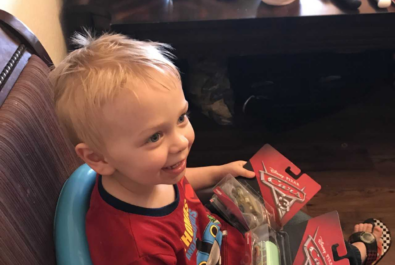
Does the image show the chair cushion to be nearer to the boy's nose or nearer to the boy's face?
the boy's face

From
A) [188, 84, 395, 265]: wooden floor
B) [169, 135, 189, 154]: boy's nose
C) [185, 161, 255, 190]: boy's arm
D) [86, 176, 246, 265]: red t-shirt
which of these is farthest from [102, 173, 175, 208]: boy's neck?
[188, 84, 395, 265]: wooden floor

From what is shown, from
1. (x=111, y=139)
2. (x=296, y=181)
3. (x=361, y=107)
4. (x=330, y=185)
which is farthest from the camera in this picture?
(x=361, y=107)

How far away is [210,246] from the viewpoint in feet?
2.54

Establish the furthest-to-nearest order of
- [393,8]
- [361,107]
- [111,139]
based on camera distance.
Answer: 1. [361,107]
2. [393,8]
3. [111,139]

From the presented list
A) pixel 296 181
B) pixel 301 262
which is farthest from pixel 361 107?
pixel 301 262

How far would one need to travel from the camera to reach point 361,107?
5.88 feet

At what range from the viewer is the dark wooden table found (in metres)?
1.10

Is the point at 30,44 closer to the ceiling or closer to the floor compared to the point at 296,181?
closer to the ceiling

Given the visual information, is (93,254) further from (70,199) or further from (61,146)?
(61,146)

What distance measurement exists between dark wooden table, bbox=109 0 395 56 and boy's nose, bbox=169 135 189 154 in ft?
1.98

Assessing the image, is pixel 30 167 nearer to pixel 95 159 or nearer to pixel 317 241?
pixel 95 159

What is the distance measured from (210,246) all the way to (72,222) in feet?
0.97

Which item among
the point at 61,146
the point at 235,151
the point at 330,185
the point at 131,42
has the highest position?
the point at 131,42

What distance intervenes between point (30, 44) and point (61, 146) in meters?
0.20
